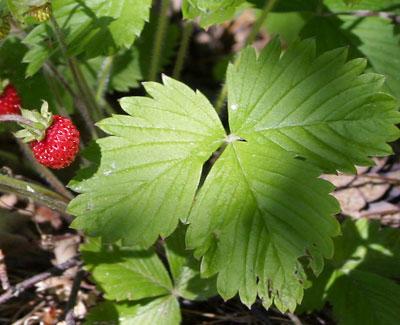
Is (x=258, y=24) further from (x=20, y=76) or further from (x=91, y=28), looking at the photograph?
(x=20, y=76)

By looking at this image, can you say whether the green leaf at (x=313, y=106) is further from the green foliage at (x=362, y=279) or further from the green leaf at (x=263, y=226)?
the green foliage at (x=362, y=279)

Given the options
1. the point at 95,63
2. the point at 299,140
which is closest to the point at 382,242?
the point at 299,140

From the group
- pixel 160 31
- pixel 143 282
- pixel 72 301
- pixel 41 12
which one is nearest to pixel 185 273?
pixel 143 282

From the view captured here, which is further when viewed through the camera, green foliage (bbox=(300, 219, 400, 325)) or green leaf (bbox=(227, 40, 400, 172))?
green foliage (bbox=(300, 219, 400, 325))

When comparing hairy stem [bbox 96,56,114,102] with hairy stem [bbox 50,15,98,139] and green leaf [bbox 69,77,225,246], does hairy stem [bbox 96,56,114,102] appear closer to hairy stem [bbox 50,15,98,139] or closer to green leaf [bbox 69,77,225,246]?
hairy stem [bbox 50,15,98,139]

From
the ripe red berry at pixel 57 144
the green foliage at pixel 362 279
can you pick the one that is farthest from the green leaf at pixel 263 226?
the green foliage at pixel 362 279

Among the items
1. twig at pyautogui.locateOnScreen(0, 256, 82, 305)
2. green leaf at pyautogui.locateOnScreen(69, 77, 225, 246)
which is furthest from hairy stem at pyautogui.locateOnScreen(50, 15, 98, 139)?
twig at pyautogui.locateOnScreen(0, 256, 82, 305)

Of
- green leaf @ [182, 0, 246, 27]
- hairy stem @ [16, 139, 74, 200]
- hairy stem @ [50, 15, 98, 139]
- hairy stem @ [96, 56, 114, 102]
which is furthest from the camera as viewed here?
hairy stem @ [96, 56, 114, 102]
